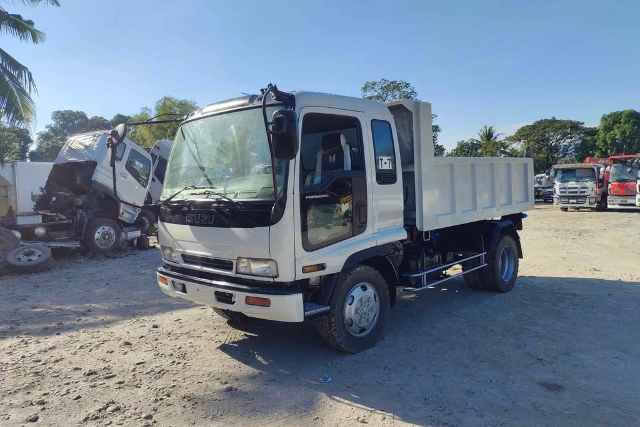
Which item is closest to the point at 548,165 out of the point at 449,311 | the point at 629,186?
the point at 629,186

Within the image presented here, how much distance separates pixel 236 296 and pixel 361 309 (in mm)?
1339

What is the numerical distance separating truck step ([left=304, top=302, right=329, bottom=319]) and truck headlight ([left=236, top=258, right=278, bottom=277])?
467 mm

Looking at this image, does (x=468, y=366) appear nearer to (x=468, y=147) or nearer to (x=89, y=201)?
(x=89, y=201)

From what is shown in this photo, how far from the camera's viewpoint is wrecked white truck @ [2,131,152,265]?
1141 centimetres

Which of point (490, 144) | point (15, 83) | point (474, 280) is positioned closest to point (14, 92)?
point (15, 83)

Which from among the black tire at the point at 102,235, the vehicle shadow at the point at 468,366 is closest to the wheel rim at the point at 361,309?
the vehicle shadow at the point at 468,366

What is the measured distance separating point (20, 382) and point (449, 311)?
5011 mm

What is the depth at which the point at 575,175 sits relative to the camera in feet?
74.0

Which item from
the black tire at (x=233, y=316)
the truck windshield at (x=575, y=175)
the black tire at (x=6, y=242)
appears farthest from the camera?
the truck windshield at (x=575, y=175)

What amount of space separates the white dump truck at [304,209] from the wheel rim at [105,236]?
7489 millimetres

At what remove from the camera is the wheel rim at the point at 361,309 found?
466 centimetres

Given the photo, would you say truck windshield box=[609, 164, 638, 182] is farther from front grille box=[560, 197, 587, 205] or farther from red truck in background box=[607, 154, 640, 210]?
front grille box=[560, 197, 587, 205]

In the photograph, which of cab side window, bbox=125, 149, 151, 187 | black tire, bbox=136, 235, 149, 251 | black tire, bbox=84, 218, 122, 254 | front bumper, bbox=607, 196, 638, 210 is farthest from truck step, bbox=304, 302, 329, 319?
front bumper, bbox=607, 196, 638, 210

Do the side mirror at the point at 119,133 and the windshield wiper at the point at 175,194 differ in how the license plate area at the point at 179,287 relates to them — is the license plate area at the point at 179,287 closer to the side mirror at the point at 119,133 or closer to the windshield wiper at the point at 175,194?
the windshield wiper at the point at 175,194
